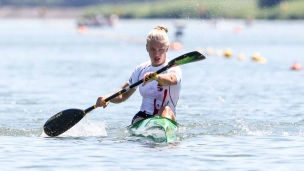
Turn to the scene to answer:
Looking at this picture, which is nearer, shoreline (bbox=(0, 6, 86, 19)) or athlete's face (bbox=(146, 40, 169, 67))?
athlete's face (bbox=(146, 40, 169, 67))

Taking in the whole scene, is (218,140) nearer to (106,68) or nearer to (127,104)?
(127,104)

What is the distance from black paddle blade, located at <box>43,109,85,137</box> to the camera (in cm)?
1403

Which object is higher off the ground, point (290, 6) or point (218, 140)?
point (290, 6)

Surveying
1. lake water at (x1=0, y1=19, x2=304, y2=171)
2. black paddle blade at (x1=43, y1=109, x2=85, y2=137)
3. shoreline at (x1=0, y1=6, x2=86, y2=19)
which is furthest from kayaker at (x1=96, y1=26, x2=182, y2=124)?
shoreline at (x1=0, y1=6, x2=86, y2=19)

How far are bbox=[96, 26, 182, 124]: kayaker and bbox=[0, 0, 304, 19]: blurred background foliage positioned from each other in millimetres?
82111

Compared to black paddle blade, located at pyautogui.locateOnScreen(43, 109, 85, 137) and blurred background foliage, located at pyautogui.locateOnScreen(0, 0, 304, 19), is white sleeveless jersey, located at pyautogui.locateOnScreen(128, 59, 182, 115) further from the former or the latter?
blurred background foliage, located at pyautogui.locateOnScreen(0, 0, 304, 19)

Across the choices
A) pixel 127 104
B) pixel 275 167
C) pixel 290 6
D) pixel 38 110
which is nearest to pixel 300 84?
pixel 127 104

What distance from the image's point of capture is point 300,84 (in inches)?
963

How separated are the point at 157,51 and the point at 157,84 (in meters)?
0.54

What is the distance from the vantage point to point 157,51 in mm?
12930

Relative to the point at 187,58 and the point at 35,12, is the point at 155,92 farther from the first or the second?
the point at 35,12

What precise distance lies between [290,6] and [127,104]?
3155 inches

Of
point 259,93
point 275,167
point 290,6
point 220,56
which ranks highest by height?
point 290,6

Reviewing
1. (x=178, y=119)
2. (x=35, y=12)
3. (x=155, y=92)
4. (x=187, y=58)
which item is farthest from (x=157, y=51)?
(x=35, y=12)
